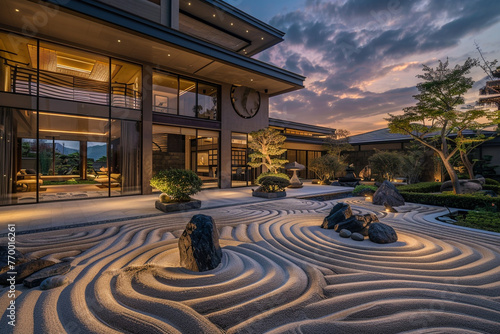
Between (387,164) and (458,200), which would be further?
(387,164)

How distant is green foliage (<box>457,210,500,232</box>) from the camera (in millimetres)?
5680

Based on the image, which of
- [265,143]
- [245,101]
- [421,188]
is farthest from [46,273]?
[245,101]

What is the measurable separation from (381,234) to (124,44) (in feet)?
36.7

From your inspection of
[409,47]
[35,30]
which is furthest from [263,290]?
[35,30]

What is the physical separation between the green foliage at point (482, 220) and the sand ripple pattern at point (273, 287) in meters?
0.95

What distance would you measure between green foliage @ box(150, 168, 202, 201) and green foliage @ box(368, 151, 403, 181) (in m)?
12.3

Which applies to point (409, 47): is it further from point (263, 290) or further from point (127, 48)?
point (127, 48)

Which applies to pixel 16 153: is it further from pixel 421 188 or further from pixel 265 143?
pixel 421 188

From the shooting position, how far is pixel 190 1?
1238 cm

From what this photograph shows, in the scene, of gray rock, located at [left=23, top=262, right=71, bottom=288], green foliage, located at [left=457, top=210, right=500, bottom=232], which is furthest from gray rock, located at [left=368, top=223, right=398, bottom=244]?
gray rock, located at [left=23, top=262, right=71, bottom=288]

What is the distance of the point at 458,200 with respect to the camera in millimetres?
7812

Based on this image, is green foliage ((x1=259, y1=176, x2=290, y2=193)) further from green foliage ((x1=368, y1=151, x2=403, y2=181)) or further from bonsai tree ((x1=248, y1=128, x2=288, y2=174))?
green foliage ((x1=368, y1=151, x2=403, y2=181))

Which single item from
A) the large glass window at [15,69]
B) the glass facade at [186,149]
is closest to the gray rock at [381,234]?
the glass facade at [186,149]

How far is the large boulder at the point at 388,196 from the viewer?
843 centimetres
